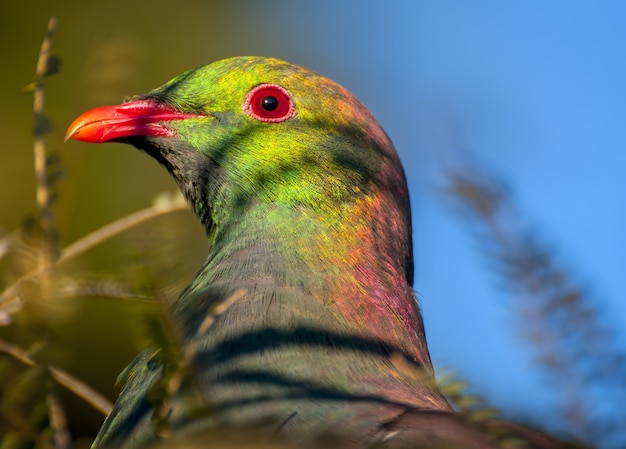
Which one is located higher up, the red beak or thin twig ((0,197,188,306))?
the red beak

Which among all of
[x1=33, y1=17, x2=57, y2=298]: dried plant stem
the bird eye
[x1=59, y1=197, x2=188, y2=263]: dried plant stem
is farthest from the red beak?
[x1=33, y1=17, x2=57, y2=298]: dried plant stem

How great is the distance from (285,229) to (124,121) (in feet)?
2.45

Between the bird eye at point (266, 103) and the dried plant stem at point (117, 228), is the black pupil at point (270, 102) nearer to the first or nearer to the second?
the bird eye at point (266, 103)

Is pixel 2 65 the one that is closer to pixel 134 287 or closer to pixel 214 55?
pixel 214 55

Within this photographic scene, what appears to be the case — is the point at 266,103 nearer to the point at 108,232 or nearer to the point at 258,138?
the point at 258,138

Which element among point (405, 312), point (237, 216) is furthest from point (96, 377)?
point (405, 312)

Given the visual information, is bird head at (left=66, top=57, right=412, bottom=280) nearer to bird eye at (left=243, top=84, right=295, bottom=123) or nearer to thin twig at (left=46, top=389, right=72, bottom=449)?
bird eye at (left=243, top=84, right=295, bottom=123)

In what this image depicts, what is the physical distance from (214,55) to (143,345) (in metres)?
5.79

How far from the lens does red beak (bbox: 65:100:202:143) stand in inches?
139

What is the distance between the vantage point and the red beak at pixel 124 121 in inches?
139

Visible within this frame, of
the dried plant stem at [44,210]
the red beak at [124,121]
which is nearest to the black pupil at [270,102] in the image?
the red beak at [124,121]

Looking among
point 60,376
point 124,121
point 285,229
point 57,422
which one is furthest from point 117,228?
point 57,422

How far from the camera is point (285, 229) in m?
3.46

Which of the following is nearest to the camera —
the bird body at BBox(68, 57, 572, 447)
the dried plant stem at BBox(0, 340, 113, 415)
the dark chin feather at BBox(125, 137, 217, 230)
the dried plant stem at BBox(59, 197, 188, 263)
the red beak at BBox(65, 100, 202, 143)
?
the dried plant stem at BBox(0, 340, 113, 415)
